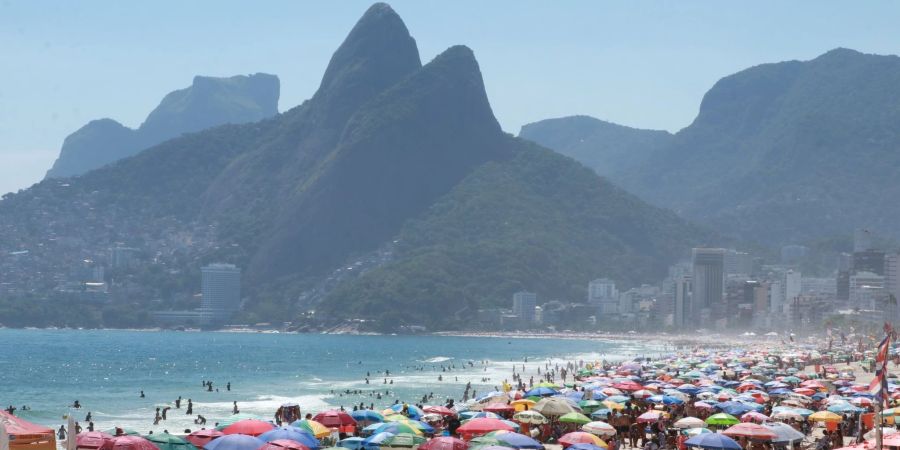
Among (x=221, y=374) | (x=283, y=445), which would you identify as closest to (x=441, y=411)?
(x=283, y=445)

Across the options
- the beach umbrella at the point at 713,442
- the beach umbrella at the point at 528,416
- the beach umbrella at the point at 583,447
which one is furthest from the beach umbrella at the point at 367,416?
the beach umbrella at the point at 713,442

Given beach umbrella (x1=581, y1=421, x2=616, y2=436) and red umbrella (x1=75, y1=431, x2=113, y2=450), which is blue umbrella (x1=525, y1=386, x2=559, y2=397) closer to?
beach umbrella (x1=581, y1=421, x2=616, y2=436)

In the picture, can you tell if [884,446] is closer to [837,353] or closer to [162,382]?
[162,382]

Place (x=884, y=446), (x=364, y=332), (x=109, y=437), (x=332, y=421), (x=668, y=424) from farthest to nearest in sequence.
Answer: (x=364, y=332), (x=668, y=424), (x=332, y=421), (x=109, y=437), (x=884, y=446)

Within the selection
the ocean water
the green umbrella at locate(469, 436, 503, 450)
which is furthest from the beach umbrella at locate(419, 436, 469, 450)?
the ocean water

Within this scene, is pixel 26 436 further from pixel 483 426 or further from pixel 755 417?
pixel 755 417

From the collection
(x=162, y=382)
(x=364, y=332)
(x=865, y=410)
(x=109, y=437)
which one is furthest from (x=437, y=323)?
(x=109, y=437)

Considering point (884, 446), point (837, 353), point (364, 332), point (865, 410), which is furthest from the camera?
point (364, 332)

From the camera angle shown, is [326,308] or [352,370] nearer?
[352,370]
